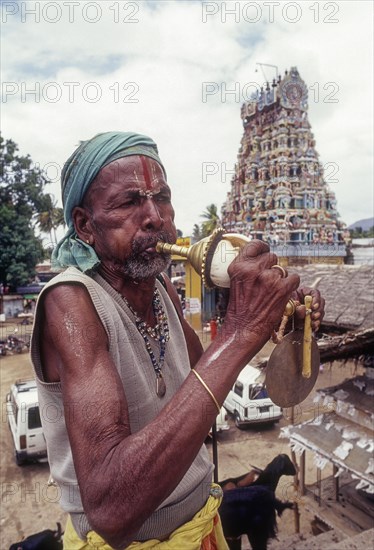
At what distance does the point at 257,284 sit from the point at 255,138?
30.2 m

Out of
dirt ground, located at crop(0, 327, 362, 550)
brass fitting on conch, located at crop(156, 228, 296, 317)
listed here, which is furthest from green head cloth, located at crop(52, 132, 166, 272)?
dirt ground, located at crop(0, 327, 362, 550)

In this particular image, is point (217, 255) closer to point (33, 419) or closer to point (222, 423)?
point (33, 419)

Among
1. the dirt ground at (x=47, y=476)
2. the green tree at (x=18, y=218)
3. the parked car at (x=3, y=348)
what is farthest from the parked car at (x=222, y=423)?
the green tree at (x=18, y=218)

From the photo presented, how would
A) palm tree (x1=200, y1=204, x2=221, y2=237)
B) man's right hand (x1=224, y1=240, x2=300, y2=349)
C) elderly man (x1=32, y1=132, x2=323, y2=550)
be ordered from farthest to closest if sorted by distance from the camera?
palm tree (x1=200, y1=204, x2=221, y2=237), man's right hand (x1=224, y1=240, x2=300, y2=349), elderly man (x1=32, y1=132, x2=323, y2=550)

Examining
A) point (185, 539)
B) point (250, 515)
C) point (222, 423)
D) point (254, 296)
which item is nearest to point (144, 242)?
point (254, 296)

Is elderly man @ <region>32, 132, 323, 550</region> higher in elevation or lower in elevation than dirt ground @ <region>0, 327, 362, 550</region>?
higher

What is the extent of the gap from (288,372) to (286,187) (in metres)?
26.0

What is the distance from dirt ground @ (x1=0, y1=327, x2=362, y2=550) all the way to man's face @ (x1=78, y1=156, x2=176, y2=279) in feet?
16.4

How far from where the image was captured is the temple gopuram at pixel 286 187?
25.2 metres

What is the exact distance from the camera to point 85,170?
155cm

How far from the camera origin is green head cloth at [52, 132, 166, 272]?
5.04 feet

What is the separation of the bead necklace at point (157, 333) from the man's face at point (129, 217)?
20cm

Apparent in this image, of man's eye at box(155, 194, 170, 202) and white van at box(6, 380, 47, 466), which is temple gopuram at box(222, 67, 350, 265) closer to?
white van at box(6, 380, 47, 466)

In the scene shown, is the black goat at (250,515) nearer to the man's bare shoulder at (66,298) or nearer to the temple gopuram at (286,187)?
the man's bare shoulder at (66,298)
